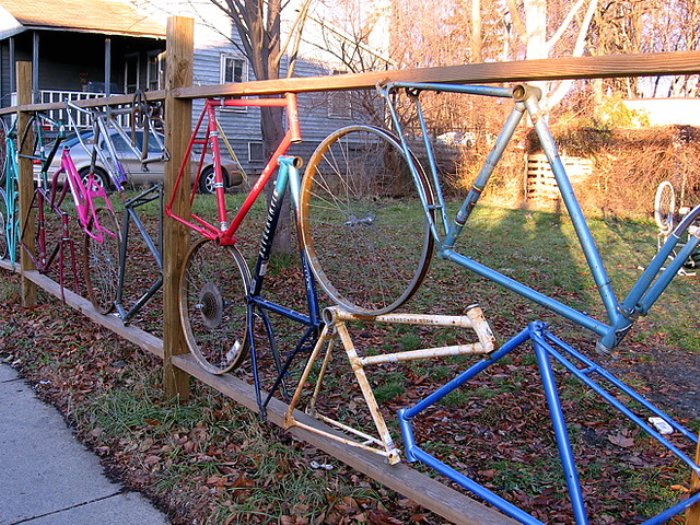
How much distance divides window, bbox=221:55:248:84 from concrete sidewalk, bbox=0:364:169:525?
18.7 m

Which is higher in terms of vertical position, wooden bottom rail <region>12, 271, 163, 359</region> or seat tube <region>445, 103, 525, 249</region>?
seat tube <region>445, 103, 525, 249</region>

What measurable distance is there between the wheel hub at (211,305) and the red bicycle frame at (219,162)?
0.28 m

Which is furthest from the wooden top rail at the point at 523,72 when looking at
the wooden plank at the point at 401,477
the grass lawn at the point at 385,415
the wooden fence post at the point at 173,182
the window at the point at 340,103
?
the window at the point at 340,103

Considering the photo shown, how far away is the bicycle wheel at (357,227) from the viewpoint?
10.2 feet

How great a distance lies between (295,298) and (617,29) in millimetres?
21776

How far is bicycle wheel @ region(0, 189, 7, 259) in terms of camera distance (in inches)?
278

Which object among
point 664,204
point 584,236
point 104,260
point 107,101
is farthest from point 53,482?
point 664,204

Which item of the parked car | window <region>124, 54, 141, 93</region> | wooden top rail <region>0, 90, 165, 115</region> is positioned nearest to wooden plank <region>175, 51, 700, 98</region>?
wooden top rail <region>0, 90, 165, 115</region>

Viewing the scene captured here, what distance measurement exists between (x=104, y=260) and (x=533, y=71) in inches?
155

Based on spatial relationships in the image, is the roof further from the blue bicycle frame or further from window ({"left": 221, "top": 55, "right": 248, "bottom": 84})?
the blue bicycle frame

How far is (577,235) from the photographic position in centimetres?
208

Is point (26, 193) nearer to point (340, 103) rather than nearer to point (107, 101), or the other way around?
point (107, 101)

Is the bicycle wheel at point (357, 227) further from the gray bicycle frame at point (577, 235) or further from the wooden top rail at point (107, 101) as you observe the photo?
the wooden top rail at point (107, 101)

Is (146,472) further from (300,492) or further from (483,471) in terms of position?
(483,471)
